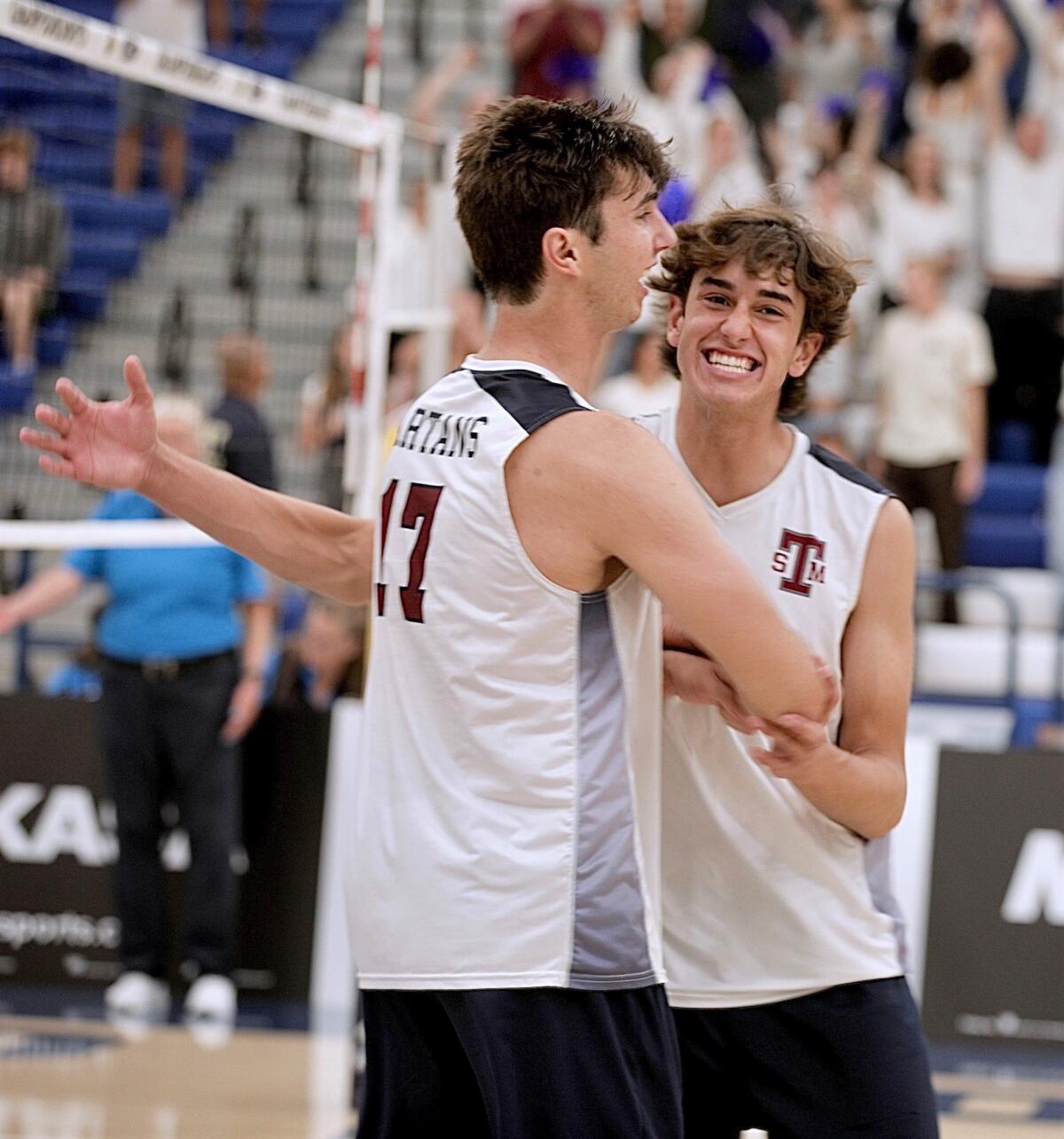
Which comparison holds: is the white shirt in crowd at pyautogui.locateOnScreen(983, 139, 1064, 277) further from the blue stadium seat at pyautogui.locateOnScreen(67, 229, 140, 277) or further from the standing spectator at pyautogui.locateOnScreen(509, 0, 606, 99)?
the blue stadium seat at pyautogui.locateOnScreen(67, 229, 140, 277)

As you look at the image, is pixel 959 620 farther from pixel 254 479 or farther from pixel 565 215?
pixel 565 215

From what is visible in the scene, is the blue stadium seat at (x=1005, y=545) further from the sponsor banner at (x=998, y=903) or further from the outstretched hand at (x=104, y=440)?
the outstretched hand at (x=104, y=440)

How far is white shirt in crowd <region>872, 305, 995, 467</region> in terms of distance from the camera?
10.7 m

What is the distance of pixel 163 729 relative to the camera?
7594 millimetres

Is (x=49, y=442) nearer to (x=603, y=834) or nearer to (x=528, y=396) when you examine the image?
(x=528, y=396)

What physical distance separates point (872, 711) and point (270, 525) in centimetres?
107

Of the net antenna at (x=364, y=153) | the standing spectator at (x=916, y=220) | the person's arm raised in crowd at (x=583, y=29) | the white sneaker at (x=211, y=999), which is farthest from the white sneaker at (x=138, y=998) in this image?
the person's arm raised in crowd at (x=583, y=29)

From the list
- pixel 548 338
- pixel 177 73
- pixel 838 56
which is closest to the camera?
pixel 548 338

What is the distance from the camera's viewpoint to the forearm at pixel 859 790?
3021mm

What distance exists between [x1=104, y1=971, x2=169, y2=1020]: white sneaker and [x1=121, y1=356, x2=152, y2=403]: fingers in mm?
4819

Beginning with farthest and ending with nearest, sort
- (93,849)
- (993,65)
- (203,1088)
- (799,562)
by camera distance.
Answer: (993,65)
(93,849)
(203,1088)
(799,562)

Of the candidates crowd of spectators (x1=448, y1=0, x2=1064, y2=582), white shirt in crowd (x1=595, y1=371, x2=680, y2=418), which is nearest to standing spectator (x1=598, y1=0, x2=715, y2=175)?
crowd of spectators (x1=448, y1=0, x2=1064, y2=582)

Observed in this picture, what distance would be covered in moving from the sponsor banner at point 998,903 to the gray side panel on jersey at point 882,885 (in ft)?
14.4

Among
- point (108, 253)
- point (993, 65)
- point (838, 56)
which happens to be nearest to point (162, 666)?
point (108, 253)
